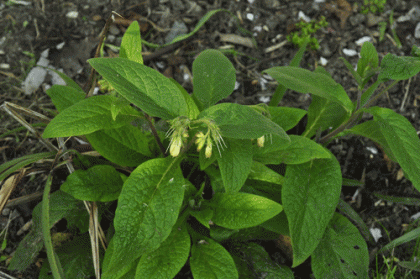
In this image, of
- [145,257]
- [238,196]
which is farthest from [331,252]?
[145,257]

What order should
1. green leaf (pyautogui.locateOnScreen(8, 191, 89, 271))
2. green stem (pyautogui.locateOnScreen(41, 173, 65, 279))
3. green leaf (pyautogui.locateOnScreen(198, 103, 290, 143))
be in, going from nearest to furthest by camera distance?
green leaf (pyautogui.locateOnScreen(198, 103, 290, 143)), green stem (pyautogui.locateOnScreen(41, 173, 65, 279)), green leaf (pyautogui.locateOnScreen(8, 191, 89, 271))

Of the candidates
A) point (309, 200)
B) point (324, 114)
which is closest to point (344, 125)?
point (324, 114)

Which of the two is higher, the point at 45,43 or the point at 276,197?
the point at 45,43

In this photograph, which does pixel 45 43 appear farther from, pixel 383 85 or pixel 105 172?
pixel 383 85

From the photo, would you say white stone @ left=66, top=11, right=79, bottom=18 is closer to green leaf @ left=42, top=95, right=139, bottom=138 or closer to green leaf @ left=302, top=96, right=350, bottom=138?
green leaf @ left=42, top=95, right=139, bottom=138

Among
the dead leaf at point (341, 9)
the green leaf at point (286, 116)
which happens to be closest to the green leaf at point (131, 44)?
the green leaf at point (286, 116)

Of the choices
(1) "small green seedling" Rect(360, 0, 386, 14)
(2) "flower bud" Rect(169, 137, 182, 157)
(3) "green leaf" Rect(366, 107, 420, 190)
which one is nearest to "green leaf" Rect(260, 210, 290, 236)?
(3) "green leaf" Rect(366, 107, 420, 190)

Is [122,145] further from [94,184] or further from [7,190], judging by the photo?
[7,190]
